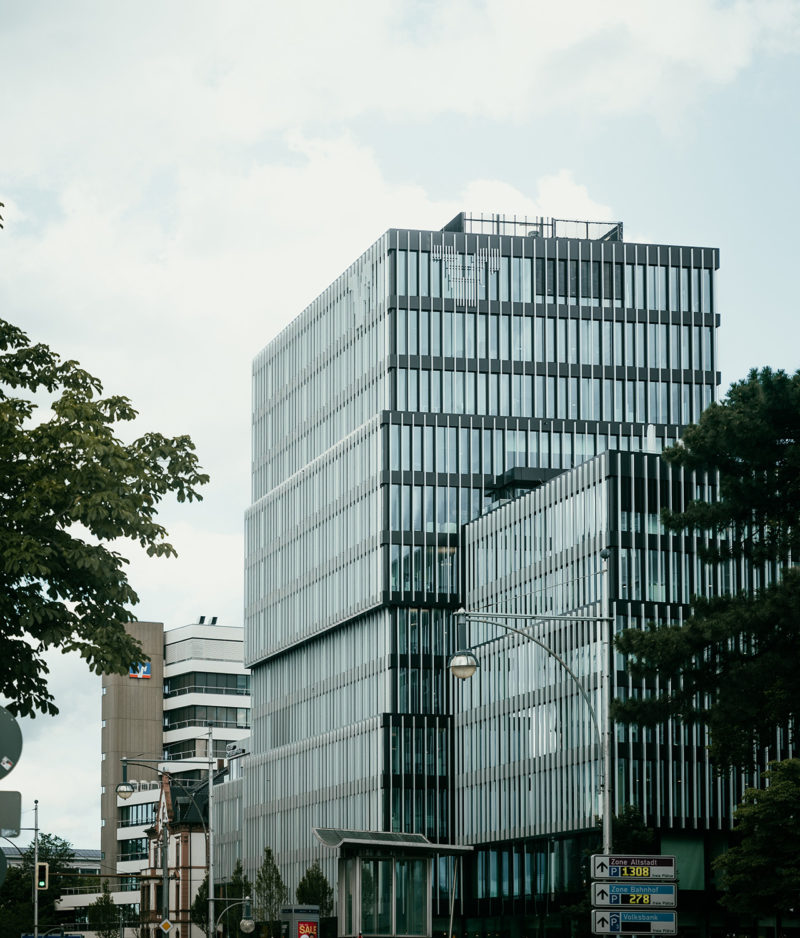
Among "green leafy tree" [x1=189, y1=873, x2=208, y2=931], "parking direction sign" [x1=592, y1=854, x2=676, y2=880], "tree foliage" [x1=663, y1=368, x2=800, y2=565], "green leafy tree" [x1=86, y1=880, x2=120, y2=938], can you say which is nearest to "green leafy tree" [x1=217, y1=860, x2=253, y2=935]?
"green leafy tree" [x1=189, y1=873, x2=208, y2=931]

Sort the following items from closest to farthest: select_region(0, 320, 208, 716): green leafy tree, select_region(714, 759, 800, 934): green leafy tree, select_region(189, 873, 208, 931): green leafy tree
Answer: select_region(0, 320, 208, 716): green leafy tree → select_region(714, 759, 800, 934): green leafy tree → select_region(189, 873, 208, 931): green leafy tree

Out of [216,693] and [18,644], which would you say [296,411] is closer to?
[216,693]

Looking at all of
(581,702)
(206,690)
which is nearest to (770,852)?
(581,702)

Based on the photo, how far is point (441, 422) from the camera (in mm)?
112500

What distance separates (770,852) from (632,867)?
44017 millimetres

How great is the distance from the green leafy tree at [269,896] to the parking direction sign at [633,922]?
263 feet

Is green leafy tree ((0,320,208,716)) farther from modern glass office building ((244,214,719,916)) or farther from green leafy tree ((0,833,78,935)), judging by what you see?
green leafy tree ((0,833,78,935))

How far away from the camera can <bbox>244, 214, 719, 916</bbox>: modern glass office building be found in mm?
110562

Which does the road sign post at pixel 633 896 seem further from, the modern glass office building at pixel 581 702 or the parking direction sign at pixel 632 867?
the modern glass office building at pixel 581 702

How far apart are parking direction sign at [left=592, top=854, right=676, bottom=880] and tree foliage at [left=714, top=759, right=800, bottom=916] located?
134 feet

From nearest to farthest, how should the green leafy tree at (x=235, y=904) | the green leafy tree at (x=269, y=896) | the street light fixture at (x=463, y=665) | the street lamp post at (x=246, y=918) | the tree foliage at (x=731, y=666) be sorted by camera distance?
1. the street light fixture at (x=463, y=665)
2. the tree foliage at (x=731, y=666)
3. the street lamp post at (x=246, y=918)
4. the green leafy tree at (x=269, y=896)
5. the green leafy tree at (x=235, y=904)

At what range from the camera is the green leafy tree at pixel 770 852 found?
223ft

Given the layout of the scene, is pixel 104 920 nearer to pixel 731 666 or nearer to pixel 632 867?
pixel 731 666

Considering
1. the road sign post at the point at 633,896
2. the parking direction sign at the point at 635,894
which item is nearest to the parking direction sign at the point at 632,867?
the road sign post at the point at 633,896
